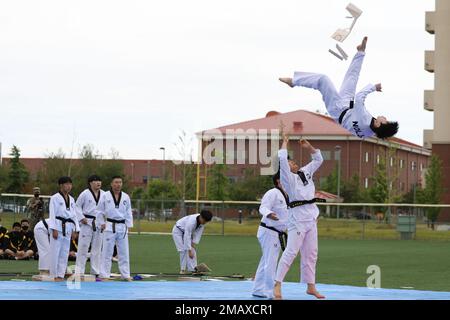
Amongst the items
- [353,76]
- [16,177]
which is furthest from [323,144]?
[353,76]

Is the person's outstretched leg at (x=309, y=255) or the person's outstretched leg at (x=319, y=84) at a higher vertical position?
the person's outstretched leg at (x=319, y=84)

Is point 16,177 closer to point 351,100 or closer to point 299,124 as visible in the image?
point 299,124

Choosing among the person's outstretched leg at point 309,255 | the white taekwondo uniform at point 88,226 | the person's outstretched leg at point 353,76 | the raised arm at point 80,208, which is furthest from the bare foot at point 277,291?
the raised arm at point 80,208

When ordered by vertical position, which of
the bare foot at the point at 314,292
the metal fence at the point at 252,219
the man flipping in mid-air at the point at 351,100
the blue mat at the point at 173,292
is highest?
the man flipping in mid-air at the point at 351,100

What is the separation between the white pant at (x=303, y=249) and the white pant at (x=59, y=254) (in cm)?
540

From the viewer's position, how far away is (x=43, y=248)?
19.0 meters

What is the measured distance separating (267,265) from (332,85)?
3.05m

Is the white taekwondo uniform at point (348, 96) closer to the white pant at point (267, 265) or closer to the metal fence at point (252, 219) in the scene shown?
the white pant at point (267, 265)

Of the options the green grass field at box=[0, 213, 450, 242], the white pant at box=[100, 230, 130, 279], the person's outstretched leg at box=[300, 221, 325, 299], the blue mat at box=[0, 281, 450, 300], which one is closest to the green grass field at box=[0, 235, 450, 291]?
the blue mat at box=[0, 281, 450, 300]

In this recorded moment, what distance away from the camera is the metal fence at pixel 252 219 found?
128 ft

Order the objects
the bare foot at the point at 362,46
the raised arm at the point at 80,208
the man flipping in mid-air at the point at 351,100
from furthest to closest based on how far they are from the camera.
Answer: the raised arm at the point at 80,208, the bare foot at the point at 362,46, the man flipping in mid-air at the point at 351,100

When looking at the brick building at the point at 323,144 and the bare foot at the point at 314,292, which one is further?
the brick building at the point at 323,144

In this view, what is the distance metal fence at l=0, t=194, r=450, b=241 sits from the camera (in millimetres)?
39125
